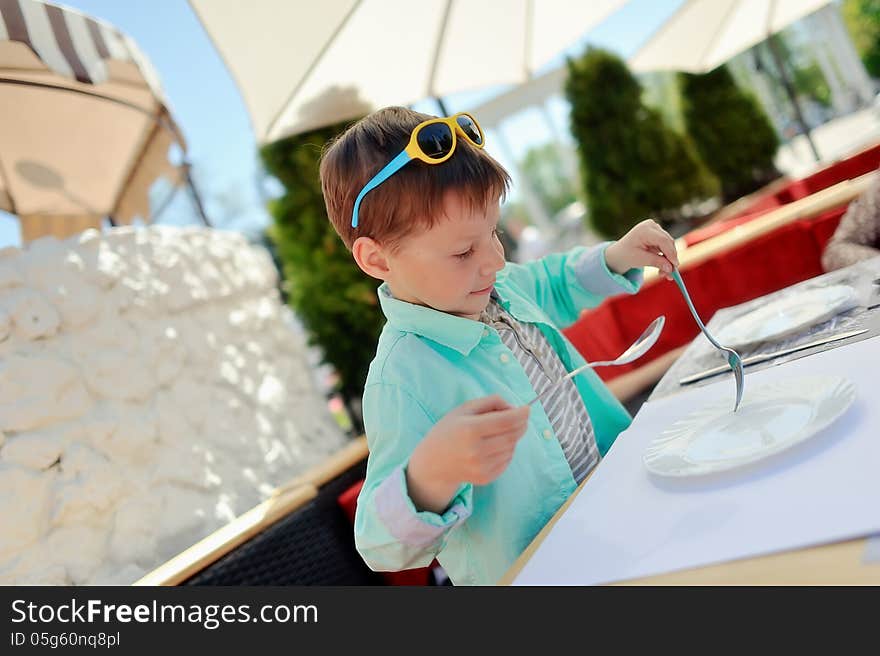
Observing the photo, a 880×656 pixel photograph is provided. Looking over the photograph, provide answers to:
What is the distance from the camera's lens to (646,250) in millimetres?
1410

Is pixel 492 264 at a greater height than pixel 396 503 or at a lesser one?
greater

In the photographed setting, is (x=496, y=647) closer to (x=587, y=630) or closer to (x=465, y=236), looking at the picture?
(x=587, y=630)

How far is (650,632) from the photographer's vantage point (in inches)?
23.0

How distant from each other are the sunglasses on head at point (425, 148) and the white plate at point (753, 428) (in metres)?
0.57

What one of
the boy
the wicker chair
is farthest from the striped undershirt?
the wicker chair

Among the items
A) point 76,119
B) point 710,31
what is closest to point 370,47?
point 76,119

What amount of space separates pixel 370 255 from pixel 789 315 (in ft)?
2.83

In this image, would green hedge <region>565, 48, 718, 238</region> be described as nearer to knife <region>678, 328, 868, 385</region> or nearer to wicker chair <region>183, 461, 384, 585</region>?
wicker chair <region>183, 461, 384, 585</region>

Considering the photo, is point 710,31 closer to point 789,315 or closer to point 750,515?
point 789,315

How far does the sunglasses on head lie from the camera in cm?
104

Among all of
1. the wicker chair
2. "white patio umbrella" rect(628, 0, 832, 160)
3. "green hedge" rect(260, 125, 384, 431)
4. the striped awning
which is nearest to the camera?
the wicker chair

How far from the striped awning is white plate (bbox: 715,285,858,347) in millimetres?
2445

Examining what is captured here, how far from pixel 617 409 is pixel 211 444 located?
202 cm

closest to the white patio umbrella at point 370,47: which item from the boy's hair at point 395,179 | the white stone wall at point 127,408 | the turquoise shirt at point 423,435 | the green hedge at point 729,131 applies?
the white stone wall at point 127,408
